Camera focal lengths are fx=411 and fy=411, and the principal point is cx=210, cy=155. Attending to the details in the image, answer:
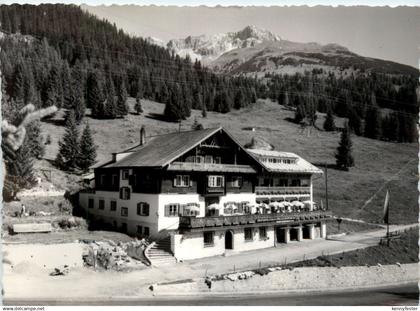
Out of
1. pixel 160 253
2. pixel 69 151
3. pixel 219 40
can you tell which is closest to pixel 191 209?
pixel 160 253

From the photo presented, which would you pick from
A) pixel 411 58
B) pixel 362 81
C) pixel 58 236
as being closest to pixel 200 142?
pixel 58 236

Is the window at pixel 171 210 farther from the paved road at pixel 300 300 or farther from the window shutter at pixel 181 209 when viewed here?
the paved road at pixel 300 300

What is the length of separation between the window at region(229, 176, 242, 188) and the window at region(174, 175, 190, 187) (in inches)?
233

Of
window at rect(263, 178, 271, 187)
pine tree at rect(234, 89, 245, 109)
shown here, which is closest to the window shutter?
window at rect(263, 178, 271, 187)

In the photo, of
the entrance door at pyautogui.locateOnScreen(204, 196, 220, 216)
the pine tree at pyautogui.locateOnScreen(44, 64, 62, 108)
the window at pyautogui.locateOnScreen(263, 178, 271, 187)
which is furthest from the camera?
the pine tree at pyautogui.locateOnScreen(44, 64, 62, 108)

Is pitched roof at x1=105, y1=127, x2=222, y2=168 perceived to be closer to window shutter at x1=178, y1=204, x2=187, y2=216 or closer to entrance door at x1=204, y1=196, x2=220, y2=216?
window shutter at x1=178, y1=204, x2=187, y2=216

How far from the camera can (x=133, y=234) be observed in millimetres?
42000

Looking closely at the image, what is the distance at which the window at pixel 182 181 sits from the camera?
4140 centimetres

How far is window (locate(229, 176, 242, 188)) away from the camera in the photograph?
46.1m

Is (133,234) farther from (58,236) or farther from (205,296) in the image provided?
(205,296)

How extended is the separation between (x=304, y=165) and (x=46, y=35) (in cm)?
6969

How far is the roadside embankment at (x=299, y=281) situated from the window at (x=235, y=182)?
12452 mm

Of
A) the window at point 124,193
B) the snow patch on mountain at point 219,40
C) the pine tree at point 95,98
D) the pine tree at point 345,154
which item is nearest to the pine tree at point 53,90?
the pine tree at point 95,98

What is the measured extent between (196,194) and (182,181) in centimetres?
226
